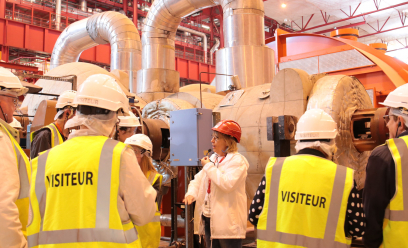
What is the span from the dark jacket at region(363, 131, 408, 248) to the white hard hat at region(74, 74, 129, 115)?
55.2 inches

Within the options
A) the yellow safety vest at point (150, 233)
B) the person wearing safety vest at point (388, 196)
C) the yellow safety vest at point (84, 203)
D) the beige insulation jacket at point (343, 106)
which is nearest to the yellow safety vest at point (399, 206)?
the person wearing safety vest at point (388, 196)

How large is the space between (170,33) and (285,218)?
5.93 m

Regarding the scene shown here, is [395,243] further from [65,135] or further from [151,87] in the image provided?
[151,87]

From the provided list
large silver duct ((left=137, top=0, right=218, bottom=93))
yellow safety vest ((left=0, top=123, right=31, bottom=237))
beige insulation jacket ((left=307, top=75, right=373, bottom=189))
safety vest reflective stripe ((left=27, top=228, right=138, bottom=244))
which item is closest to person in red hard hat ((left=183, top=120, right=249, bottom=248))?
beige insulation jacket ((left=307, top=75, right=373, bottom=189))

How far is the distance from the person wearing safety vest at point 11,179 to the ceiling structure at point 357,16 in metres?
15.4

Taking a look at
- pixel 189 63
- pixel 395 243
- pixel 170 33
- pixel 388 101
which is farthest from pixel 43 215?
pixel 189 63

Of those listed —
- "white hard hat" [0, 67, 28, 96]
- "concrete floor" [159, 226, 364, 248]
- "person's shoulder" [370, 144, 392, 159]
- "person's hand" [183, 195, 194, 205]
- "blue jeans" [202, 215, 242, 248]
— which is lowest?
"concrete floor" [159, 226, 364, 248]

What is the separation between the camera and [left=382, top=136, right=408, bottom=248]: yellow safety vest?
1.83 m

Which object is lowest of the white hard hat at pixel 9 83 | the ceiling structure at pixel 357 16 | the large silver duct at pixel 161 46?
the white hard hat at pixel 9 83

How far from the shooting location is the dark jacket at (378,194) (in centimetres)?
187

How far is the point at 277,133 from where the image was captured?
289cm

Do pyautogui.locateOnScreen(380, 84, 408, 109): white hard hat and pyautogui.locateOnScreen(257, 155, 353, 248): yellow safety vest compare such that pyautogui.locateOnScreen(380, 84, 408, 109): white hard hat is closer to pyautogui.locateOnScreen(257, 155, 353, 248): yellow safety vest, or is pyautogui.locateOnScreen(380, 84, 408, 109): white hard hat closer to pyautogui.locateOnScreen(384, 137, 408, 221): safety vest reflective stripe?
pyautogui.locateOnScreen(384, 137, 408, 221): safety vest reflective stripe

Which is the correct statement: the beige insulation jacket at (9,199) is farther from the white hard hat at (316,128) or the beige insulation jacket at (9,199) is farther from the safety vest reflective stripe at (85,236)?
the white hard hat at (316,128)

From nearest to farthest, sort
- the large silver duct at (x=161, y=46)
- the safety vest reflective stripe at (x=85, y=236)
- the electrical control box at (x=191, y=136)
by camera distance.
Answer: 1. the safety vest reflective stripe at (x=85, y=236)
2. the electrical control box at (x=191, y=136)
3. the large silver duct at (x=161, y=46)
